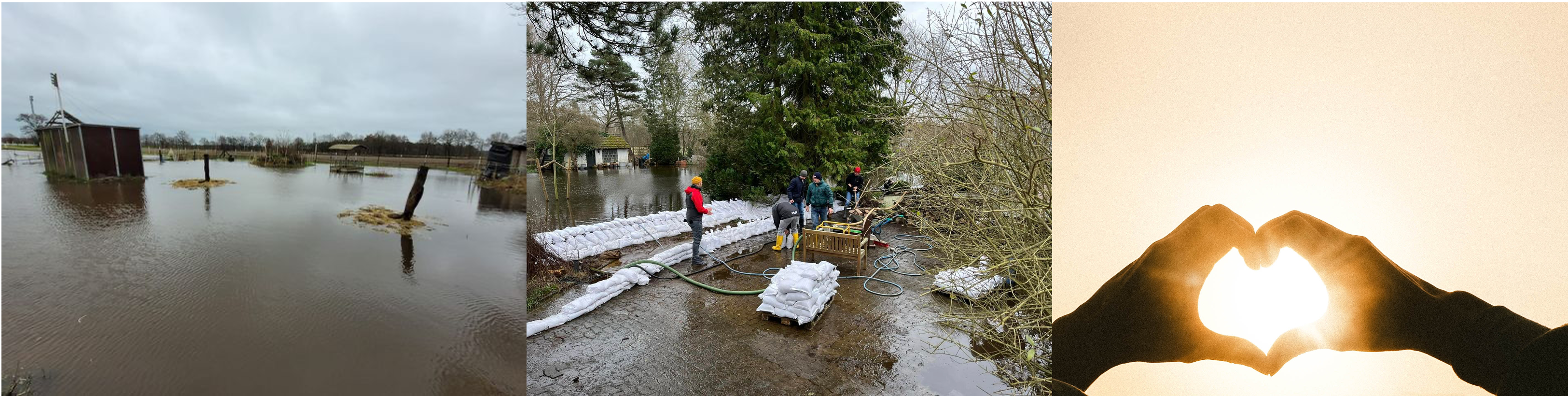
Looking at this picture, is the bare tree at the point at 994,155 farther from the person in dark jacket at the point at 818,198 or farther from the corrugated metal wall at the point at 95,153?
the corrugated metal wall at the point at 95,153

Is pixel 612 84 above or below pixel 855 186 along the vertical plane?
above

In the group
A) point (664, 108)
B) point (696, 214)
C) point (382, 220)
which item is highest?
point (664, 108)

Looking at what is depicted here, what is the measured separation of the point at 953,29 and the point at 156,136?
13.5 ft

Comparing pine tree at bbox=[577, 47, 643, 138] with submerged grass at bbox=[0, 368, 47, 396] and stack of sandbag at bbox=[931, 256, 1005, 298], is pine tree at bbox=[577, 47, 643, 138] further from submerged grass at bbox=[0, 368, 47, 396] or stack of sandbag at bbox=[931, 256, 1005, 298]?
submerged grass at bbox=[0, 368, 47, 396]

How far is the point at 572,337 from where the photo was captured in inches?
64.7

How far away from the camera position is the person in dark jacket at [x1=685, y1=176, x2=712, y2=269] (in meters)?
1.74

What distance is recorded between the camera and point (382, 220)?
8.91 feet

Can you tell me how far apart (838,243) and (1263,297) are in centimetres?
164

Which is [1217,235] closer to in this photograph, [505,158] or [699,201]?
[699,201]

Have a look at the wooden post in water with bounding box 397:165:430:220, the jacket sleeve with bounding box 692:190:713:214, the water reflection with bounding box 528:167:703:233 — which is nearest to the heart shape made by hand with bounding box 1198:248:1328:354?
the jacket sleeve with bounding box 692:190:713:214

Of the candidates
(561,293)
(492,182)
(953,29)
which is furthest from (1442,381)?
(492,182)

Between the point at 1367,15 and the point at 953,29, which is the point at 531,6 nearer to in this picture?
the point at 953,29

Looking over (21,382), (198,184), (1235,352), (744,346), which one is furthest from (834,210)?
(198,184)

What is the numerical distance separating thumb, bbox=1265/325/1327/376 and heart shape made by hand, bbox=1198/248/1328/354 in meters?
0.02
